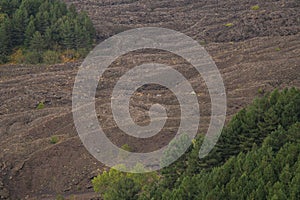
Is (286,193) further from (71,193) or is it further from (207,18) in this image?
(207,18)

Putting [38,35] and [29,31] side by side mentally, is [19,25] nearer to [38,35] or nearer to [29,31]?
[29,31]

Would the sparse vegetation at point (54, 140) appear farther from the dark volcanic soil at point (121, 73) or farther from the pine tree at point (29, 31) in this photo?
the pine tree at point (29, 31)

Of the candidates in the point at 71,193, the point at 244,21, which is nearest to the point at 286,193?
the point at 71,193

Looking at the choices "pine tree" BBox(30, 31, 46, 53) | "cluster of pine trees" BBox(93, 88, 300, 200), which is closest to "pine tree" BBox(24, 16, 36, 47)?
"pine tree" BBox(30, 31, 46, 53)

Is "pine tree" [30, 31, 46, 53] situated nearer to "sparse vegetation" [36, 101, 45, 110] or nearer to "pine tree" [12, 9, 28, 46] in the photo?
"pine tree" [12, 9, 28, 46]

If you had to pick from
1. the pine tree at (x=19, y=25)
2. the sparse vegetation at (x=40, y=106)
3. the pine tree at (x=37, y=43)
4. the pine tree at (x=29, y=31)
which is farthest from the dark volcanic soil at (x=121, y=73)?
the pine tree at (x=19, y=25)

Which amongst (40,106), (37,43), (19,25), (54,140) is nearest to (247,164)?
(54,140)

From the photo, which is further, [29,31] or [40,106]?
[29,31]

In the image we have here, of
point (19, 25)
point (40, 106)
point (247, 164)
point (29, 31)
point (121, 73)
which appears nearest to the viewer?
point (247, 164)

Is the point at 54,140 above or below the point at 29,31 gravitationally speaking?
above
